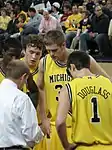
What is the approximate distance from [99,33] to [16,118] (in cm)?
1028

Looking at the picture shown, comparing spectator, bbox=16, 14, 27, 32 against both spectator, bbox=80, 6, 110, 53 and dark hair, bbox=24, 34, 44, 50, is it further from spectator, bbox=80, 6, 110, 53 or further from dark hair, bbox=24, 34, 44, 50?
dark hair, bbox=24, 34, 44, 50

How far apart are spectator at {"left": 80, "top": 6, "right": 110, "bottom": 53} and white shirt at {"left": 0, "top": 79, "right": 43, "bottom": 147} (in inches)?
391

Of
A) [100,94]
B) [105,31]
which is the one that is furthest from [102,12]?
[100,94]

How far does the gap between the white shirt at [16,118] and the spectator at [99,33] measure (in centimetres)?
993

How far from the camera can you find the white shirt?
4453 millimetres

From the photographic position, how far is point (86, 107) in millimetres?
4598

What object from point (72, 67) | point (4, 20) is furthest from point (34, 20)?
point (72, 67)

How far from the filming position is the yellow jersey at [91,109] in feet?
15.0

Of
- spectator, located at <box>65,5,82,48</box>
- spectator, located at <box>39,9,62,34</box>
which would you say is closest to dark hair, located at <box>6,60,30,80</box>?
spectator, located at <box>39,9,62,34</box>

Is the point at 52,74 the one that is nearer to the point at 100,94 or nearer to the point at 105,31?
the point at 100,94

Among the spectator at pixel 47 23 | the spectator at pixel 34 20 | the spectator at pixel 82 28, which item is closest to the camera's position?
the spectator at pixel 82 28

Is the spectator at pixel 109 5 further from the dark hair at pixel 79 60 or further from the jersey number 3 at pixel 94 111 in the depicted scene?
the jersey number 3 at pixel 94 111

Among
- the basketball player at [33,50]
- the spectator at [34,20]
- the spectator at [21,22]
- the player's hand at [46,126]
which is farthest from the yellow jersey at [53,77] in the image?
the spectator at [21,22]

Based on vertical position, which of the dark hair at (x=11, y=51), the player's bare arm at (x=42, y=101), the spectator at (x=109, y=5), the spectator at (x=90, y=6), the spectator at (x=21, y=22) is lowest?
the spectator at (x=21, y=22)
